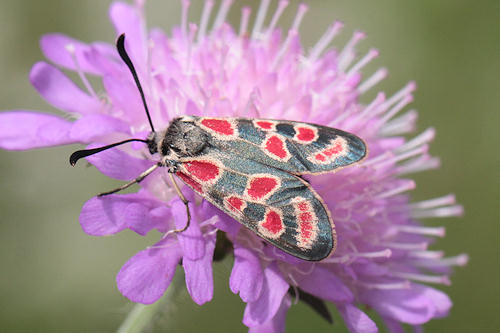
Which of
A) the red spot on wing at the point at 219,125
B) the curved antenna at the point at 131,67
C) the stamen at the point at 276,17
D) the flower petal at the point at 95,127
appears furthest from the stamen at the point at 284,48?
the flower petal at the point at 95,127

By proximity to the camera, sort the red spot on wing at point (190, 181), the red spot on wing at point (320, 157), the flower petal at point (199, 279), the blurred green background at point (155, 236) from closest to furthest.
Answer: the flower petal at point (199, 279) < the red spot on wing at point (190, 181) < the red spot on wing at point (320, 157) < the blurred green background at point (155, 236)

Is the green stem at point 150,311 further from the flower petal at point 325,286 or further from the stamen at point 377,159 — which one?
the stamen at point 377,159

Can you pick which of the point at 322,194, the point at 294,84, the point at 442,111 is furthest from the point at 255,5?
the point at 322,194

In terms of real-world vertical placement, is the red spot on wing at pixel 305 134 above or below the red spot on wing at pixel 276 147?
above

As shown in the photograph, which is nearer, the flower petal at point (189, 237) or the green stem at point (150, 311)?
the flower petal at point (189, 237)

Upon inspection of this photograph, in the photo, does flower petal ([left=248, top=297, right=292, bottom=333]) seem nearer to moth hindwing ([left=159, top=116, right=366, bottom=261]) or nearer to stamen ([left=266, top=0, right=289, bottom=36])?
moth hindwing ([left=159, top=116, right=366, bottom=261])

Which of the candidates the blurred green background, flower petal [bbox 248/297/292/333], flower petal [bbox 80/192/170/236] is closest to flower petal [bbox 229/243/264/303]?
flower petal [bbox 248/297/292/333]
